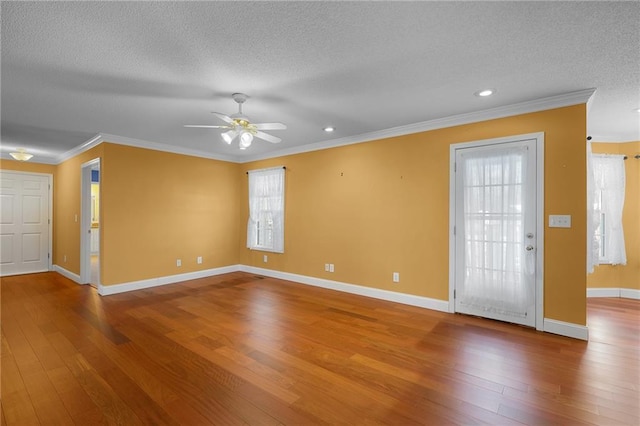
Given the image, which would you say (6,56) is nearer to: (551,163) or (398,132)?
(398,132)

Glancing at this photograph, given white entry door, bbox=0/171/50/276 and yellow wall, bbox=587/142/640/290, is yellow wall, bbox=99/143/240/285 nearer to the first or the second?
white entry door, bbox=0/171/50/276

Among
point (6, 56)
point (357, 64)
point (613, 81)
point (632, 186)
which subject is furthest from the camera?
point (632, 186)

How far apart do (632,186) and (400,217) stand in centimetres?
386

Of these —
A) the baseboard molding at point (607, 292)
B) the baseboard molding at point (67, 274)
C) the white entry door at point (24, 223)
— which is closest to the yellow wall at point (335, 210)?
the baseboard molding at point (67, 274)

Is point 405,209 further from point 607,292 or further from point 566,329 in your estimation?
point 607,292

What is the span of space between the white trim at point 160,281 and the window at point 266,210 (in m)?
0.75

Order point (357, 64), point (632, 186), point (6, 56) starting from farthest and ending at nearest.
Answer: point (632, 186) → point (357, 64) → point (6, 56)

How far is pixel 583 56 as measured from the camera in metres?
2.27

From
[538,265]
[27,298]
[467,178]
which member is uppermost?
[467,178]

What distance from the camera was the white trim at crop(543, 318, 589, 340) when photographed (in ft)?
9.75

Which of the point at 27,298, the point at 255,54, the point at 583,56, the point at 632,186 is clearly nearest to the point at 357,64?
the point at 255,54

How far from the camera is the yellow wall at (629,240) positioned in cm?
453

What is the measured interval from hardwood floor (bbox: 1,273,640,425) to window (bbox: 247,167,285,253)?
195 centimetres

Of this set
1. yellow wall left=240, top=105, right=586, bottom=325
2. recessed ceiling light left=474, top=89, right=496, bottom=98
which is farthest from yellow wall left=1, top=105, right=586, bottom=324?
recessed ceiling light left=474, top=89, right=496, bottom=98
